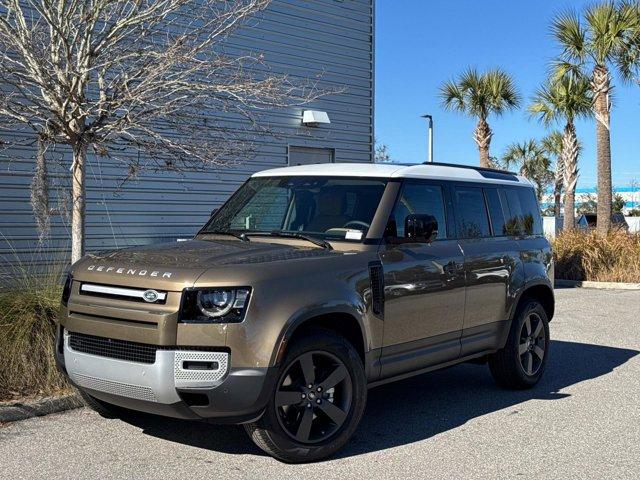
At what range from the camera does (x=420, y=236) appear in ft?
18.0

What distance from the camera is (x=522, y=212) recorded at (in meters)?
7.34

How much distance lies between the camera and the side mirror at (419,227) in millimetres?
5422

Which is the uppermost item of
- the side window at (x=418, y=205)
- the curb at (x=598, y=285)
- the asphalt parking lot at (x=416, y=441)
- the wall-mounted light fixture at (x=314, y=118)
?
the wall-mounted light fixture at (x=314, y=118)

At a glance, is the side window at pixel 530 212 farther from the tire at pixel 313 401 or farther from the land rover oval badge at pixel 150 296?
the land rover oval badge at pixel 150 296

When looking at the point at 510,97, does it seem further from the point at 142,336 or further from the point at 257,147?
the point at 142,336

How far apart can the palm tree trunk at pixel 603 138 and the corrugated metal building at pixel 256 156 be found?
24.1 ft

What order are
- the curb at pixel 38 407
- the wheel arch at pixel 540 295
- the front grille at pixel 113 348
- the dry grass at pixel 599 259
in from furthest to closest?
the dry grass at pixel 599 259 → the wheel arch at pixel 540 295 → the curb at pixel 38 407 → the front grille at pixel 113 348

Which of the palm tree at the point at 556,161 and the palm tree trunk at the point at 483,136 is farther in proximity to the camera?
the palm tree at the point at 556,161

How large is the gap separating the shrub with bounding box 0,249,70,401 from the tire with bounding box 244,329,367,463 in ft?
7.81

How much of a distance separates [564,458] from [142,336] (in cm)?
288

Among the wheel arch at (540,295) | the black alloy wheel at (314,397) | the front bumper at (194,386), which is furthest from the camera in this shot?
the wheel arch at (540,295)

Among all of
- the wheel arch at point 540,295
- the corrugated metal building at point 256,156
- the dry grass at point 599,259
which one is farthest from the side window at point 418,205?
the dry grass at point 599,259

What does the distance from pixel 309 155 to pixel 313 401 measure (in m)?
11.3

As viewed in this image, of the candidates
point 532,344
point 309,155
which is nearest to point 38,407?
point 532,344
